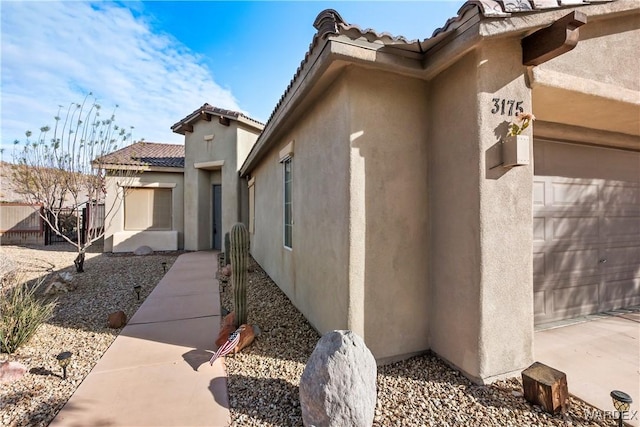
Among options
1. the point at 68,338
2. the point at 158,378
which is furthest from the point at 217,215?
the point at 158,378

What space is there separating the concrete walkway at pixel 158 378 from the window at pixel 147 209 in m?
11.1

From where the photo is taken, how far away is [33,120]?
9867 mm

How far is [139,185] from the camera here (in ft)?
51.8

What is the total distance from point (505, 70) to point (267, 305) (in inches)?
250

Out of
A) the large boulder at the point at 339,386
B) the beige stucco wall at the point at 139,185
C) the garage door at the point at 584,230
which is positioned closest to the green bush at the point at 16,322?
the large boulder at the point at 339,386

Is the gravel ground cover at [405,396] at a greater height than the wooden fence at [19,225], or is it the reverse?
the wooden fence at [19,225]

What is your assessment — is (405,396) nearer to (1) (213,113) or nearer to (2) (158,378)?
(2) (158,378)

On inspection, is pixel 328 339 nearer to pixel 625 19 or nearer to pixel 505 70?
pixel 505 70

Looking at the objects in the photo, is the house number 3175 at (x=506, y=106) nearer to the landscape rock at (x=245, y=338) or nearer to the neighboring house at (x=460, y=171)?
the neighboring house at (x=460, y=171)

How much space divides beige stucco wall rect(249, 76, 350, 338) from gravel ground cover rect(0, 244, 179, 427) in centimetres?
349

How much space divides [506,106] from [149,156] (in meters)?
20.3

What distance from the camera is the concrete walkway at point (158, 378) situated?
10.1ft

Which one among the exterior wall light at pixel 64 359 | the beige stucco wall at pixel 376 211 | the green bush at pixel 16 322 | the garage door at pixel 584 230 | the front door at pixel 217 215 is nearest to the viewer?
the exterior wall light at pixel 64 359

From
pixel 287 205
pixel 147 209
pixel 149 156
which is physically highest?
pixel 149 156
